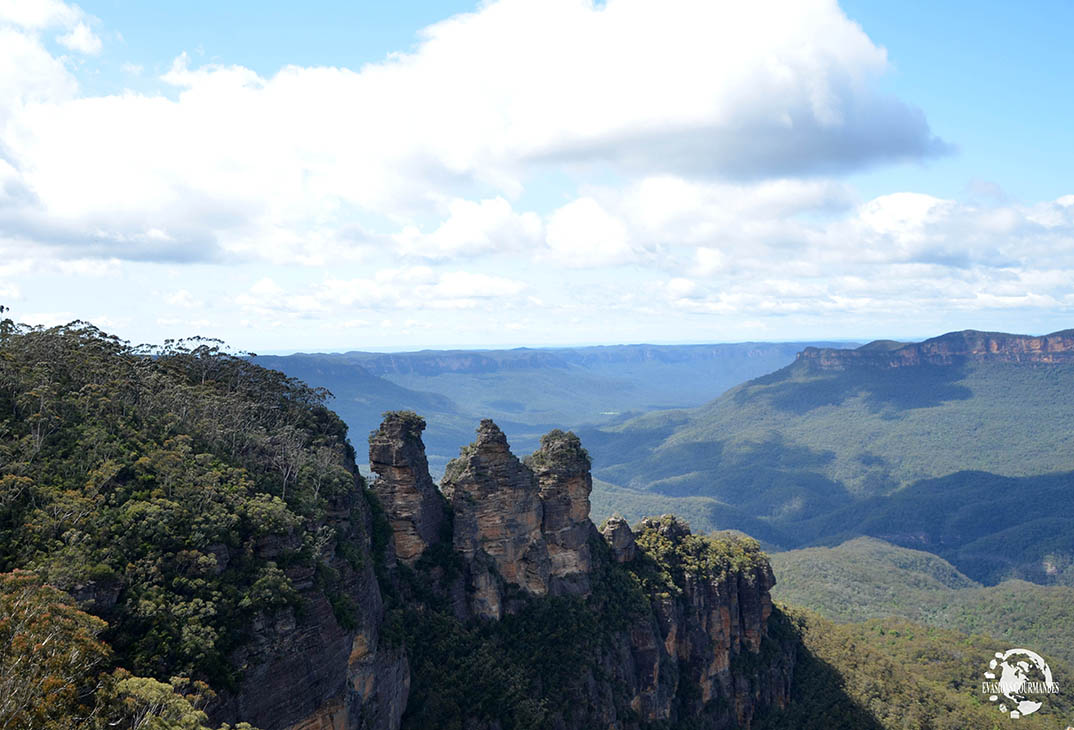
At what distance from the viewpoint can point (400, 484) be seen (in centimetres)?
4319

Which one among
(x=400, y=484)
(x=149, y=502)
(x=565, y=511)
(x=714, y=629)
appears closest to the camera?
(x=149, y=502)

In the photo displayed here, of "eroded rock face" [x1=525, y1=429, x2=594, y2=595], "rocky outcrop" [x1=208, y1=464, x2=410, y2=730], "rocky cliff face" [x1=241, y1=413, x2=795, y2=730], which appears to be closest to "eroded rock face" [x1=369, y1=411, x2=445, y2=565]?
"rocky cliff face" [x1=241, y1=413, x2=795, y2=730]

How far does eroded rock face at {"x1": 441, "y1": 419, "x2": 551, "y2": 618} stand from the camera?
45094 millimetres

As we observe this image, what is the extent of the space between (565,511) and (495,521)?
22.3ft

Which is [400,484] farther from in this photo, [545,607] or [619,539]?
[619,539]

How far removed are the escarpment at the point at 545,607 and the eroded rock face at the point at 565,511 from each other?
11 centimetres

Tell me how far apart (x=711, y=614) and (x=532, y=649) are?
2030cm

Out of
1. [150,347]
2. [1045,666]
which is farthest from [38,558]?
[1045,666]

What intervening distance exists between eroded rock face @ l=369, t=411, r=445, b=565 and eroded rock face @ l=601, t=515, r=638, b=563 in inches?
720

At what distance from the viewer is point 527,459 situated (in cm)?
5484

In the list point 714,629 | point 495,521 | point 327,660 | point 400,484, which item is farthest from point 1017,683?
point 327,660

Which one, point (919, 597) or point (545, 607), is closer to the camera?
point (545, 607)

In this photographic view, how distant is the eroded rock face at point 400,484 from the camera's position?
140 ft

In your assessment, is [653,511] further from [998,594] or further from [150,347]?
[150,347]
